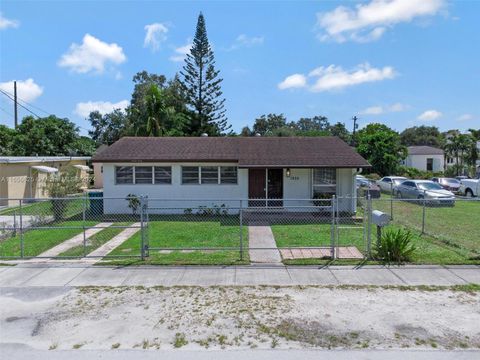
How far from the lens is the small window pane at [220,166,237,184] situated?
1928cm

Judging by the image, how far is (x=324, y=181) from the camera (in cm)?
1934

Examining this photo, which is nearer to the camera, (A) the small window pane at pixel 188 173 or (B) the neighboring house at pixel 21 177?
(A) the small window pane at pixel 188 173

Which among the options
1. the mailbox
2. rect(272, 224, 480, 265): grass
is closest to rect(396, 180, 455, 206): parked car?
rect(272, 224, 480, 265): grass

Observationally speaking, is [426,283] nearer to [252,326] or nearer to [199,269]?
[252,326]

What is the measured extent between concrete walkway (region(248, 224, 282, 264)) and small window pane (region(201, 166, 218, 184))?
4.27 m

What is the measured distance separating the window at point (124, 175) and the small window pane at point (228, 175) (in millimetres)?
4480

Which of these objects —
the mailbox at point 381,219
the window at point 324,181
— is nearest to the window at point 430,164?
the window at point 324,181

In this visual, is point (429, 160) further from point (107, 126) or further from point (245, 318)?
point (245, 318)

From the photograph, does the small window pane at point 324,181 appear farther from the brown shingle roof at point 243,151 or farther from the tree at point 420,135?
the tree at point 420,135

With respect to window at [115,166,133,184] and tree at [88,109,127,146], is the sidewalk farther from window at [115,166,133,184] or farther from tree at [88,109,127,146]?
tree at [88,109,127,146]

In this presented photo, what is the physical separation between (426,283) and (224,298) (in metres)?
4.27

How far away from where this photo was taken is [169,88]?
5175 cm

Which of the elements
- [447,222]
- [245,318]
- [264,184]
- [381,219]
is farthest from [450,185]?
Answer: [245,318]

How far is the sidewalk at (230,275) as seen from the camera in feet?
26.9
